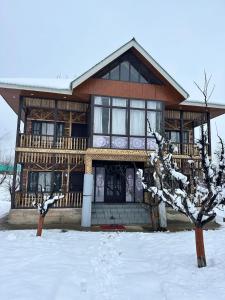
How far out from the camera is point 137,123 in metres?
17.0

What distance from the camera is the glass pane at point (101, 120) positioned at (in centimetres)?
1656

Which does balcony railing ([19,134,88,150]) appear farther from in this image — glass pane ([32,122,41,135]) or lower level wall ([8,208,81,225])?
lower level wall ([8,208,81,225])

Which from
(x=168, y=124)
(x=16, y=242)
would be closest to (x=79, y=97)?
(x=168, y=124)

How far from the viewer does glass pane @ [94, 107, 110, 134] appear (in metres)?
16.6

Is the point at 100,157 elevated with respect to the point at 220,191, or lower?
elevated

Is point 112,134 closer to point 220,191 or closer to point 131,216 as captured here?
point 131,216

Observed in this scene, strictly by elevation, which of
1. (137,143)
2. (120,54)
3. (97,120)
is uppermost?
(120,54)

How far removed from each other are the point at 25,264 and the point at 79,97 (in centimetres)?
1176

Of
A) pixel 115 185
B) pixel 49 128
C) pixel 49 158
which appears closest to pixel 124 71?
pixel 49 128

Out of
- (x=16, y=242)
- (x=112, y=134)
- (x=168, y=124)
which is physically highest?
(x=168, y=124)

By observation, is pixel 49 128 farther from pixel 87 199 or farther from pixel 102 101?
pixel 87 199

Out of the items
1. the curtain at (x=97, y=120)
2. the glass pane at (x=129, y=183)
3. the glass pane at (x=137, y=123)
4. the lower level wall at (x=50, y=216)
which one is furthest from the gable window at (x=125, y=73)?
the lower level wall at (x=50, y=216)

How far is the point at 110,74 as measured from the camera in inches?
682

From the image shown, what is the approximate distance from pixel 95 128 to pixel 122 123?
174 centimetres
